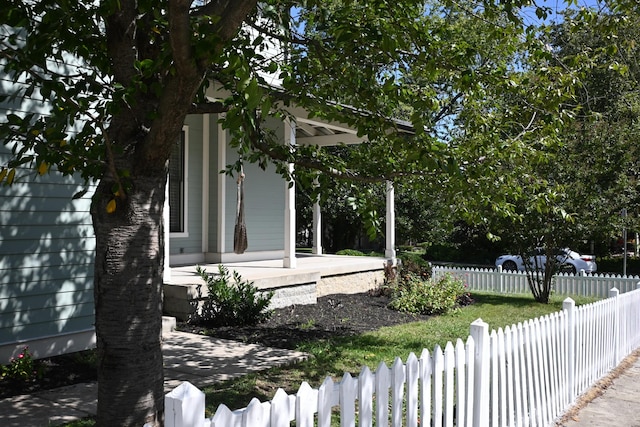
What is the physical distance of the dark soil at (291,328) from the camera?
→ 6051 millimetres

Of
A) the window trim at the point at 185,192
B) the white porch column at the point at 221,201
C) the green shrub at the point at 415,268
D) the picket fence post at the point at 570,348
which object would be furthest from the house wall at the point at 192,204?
the picket fence post at the point at 570,348

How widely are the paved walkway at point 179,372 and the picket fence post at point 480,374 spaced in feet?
9.39

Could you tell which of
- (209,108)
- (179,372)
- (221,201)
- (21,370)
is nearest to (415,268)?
(221,201)

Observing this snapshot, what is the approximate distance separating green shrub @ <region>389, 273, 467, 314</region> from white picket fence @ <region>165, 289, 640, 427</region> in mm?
3899

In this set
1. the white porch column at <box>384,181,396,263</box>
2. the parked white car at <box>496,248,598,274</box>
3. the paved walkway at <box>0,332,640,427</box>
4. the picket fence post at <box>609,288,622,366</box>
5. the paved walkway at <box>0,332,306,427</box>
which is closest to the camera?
the paved walkway at <box>0,332,306,427</box>

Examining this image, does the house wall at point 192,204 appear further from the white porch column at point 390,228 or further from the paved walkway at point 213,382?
the white porch column at point 390,228

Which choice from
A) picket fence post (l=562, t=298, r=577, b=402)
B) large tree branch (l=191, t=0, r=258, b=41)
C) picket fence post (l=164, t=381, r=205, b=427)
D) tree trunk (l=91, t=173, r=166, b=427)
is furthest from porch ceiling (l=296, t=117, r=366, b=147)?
picket fence post (l=164, t=381, r=205, b=427)

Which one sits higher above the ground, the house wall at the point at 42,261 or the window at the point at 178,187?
the window at the point at 178,187

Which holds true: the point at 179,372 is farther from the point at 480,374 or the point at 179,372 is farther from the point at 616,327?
the point at 616,327

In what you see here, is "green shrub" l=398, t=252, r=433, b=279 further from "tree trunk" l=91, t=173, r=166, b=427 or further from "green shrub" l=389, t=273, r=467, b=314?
"tree trunk" l=91, t=173, r=166, b=427

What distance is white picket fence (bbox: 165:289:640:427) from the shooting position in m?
2.53

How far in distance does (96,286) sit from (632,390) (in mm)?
6464

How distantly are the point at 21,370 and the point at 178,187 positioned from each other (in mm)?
6599

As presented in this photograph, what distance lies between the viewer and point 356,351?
→ 7.55 m
